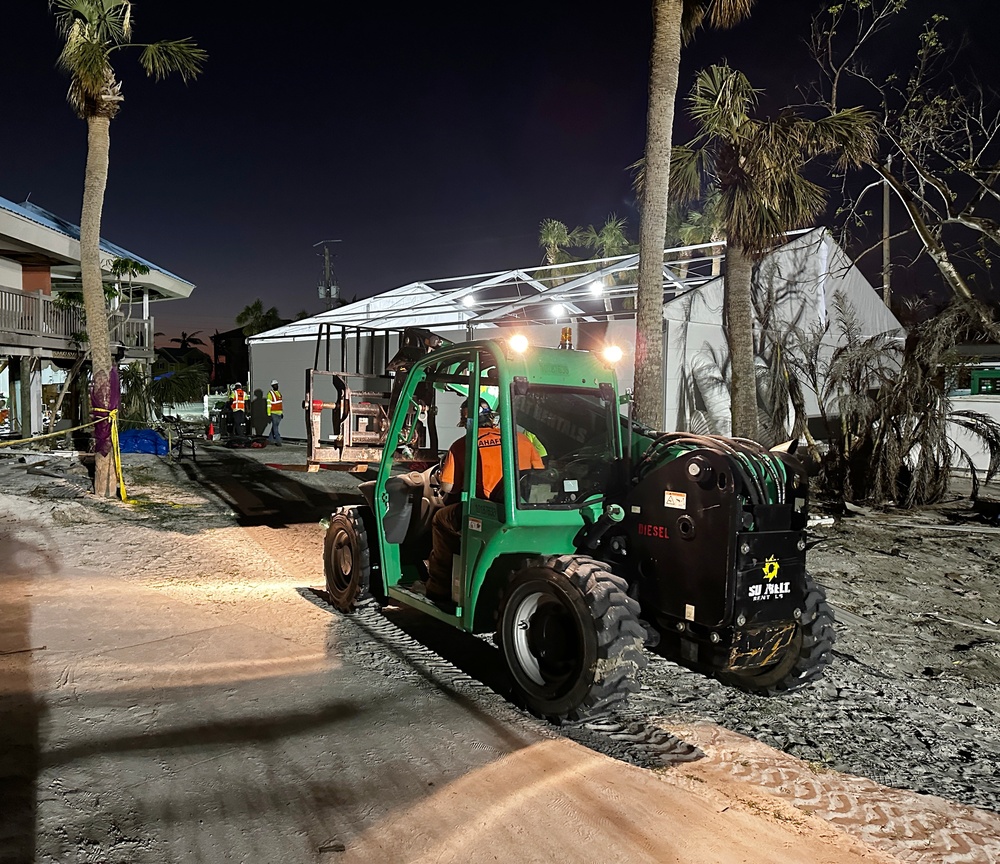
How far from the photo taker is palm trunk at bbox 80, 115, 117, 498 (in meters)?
12.5

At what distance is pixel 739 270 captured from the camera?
42.4 feet

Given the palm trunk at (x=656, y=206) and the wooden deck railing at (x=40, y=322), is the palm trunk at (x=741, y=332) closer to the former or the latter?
the palm trunk at (x=656, y=206)

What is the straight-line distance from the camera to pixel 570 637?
4.45 meters

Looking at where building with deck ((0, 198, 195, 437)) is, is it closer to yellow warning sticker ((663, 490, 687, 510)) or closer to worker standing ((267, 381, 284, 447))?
worker standing ((267, 381, 284, 447))

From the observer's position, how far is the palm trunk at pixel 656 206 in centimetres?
977

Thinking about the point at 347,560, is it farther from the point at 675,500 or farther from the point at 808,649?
the point at 808,649

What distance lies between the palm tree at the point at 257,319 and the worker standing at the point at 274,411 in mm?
19970

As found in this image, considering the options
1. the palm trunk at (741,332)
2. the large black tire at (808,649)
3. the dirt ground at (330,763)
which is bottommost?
the dirt ground at (330,763)

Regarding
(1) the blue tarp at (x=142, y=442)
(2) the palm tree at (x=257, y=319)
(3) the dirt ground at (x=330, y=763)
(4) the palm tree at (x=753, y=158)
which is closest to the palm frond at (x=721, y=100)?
(4) the palm tree at (x=753, y=158)

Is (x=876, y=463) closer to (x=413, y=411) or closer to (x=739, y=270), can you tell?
(x=739, y=270)

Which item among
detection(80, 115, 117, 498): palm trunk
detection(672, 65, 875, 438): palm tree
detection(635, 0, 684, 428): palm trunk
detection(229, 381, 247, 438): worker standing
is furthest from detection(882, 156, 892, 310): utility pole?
detection(229, 381, 247, 438): worker standing

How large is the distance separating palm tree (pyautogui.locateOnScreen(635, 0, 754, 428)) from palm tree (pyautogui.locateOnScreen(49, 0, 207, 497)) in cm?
782

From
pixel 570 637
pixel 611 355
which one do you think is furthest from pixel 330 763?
pixel 611 355

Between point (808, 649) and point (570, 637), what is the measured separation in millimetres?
1458
